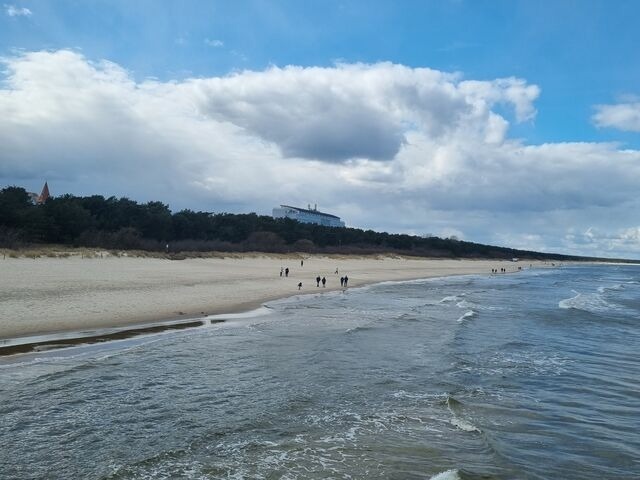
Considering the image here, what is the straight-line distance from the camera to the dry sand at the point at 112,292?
17.9 meters

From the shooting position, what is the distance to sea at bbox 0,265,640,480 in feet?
24.7

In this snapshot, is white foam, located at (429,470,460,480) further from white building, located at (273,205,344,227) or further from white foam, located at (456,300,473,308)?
white building, located at (273,205,344,227)

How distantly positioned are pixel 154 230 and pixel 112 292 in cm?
4518

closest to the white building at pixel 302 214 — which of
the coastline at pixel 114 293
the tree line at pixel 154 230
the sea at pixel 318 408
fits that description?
the tree line at pixel 154 230

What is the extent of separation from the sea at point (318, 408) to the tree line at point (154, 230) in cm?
3151

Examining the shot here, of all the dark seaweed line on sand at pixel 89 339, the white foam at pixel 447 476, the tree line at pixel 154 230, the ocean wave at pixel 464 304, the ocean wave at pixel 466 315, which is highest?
the tree line at pixel 154 230

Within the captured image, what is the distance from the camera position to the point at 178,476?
273 inches

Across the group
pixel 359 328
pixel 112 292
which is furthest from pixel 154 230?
pixel 359 328

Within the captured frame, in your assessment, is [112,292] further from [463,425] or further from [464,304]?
[464,304]

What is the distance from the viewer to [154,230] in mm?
68375

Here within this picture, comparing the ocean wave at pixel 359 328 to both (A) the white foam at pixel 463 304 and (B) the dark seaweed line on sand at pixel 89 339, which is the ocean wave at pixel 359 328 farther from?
(A) the white foam at pixel 463 304

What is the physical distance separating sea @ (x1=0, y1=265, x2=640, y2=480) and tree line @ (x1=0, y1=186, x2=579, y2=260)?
31507mm

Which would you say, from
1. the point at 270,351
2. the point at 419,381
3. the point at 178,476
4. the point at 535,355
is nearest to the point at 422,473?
the point at 178,476

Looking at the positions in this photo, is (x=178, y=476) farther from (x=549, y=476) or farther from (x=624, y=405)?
(x=624, y=405)
